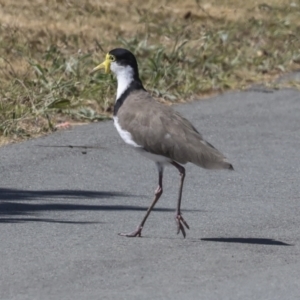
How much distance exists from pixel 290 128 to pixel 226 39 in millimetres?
3967

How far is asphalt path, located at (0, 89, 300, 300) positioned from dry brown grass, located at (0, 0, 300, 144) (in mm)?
555

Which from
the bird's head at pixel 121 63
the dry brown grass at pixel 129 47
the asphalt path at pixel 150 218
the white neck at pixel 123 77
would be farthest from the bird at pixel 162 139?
the dry brown grass at pixel 129 47

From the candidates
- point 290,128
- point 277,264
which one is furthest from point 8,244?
point 290,128

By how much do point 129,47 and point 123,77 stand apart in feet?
23.5

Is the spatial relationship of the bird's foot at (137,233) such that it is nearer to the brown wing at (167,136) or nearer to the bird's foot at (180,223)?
the bird's foot at (180,223)

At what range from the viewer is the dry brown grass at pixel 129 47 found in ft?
47.9

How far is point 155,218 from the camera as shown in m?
10.5

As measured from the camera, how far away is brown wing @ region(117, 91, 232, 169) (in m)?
9.52

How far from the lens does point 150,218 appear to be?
10438 millimetres

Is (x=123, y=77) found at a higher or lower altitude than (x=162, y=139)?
higher

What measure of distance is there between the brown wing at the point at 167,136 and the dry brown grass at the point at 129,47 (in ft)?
12.5

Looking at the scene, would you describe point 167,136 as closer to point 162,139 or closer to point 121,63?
point 162,139

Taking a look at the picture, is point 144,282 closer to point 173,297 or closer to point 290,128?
point 173,297

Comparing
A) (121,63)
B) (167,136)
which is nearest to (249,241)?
(167,136)
